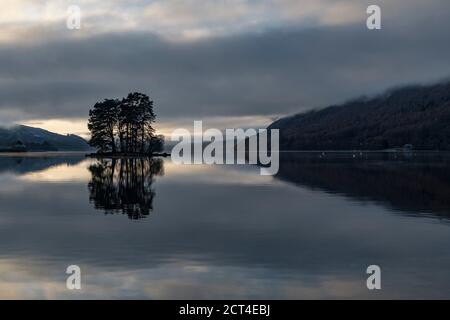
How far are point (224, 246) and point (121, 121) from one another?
431 ft

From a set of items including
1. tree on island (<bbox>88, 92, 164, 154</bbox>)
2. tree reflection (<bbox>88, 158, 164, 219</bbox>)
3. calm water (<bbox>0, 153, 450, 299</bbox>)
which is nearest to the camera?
calm water (<bbox>0, 153, 450, 299</bbox>)

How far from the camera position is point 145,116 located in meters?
150

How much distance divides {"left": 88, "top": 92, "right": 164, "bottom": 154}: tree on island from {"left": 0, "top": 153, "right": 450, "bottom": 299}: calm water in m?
109

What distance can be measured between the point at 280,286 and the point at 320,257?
14.1ft

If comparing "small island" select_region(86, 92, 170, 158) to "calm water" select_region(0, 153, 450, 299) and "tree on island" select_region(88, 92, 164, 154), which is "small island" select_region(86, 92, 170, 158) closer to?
"tree on island" select_region(88, 92, 164, 154)

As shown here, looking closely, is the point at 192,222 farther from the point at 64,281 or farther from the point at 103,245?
the point at 64,281

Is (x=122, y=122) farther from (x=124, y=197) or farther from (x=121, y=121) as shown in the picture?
(x=124, y=197)

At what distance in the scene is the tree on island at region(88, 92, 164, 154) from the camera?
481 feet

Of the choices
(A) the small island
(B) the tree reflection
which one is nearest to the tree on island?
(A) the small island

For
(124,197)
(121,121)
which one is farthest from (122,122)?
(124,197)

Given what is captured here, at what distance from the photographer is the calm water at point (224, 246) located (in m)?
15.6

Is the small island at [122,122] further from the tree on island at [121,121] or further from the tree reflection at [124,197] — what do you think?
the tree reflection at [124,197]

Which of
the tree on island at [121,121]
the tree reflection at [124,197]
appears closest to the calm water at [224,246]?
the tree reflection at [124,197]
